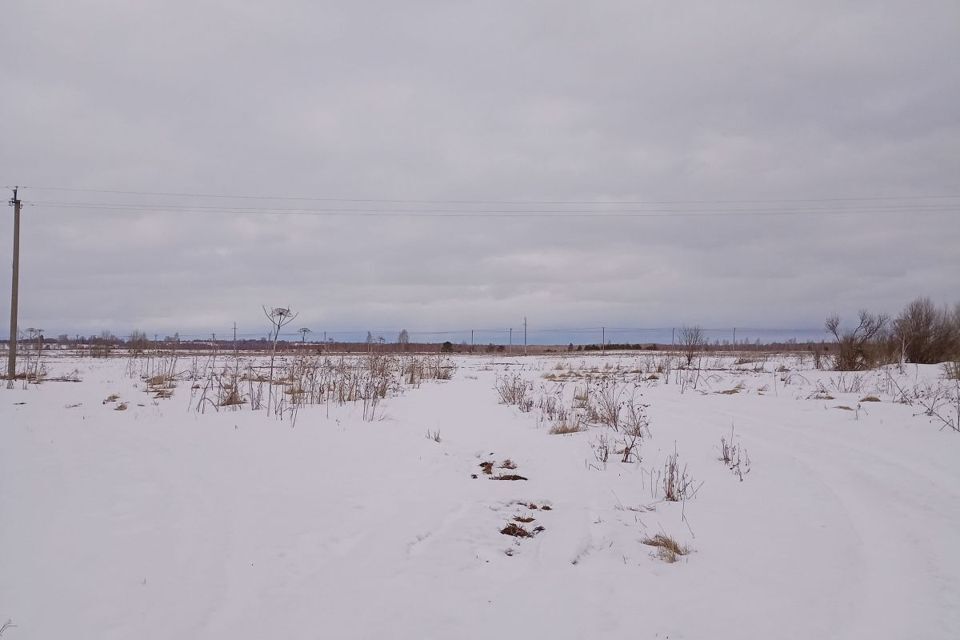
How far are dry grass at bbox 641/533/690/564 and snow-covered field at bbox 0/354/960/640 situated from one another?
32 millimetres

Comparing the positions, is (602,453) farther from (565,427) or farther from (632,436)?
(565,427)

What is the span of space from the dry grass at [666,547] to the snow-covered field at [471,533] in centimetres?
3

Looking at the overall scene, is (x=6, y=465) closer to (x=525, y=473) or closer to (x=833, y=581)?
(x=525, y=473)

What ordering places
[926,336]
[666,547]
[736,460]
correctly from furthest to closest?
[926,336] → [736,460] → [666,547]

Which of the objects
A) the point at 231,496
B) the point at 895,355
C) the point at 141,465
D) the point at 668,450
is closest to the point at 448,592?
the point at 231,496

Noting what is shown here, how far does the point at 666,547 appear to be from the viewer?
362cm

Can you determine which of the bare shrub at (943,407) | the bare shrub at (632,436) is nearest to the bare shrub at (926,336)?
the bare shrub at (943,407)

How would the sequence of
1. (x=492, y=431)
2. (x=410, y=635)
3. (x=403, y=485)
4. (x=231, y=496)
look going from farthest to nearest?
(x=492, y=431) < (x=403, y=485) < (x=231, y=496) < (x=410, y=635)

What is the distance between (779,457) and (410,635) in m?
5.35

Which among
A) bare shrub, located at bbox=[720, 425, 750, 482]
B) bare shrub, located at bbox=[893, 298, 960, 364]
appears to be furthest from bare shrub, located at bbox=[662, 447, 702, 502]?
bare shrub, located at bbox=[893, 298, 960, 364]

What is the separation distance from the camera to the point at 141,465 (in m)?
5.52

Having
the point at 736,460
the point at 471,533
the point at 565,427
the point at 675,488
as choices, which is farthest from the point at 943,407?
the point at 471,533

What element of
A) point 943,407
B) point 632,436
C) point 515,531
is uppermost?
point 943,407

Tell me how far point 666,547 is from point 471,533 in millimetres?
1432
